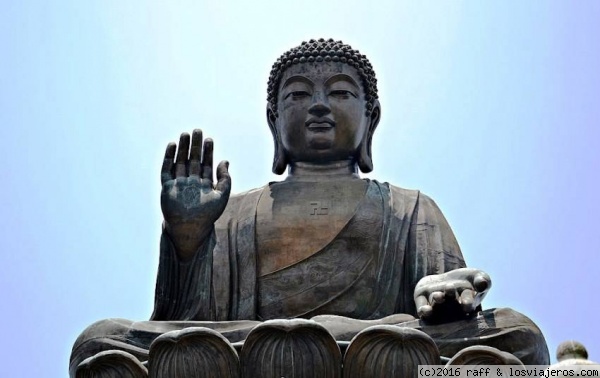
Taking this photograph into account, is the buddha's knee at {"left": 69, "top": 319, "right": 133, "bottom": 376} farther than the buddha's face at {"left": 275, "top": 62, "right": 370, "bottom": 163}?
No

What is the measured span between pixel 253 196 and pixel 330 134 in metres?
0.84

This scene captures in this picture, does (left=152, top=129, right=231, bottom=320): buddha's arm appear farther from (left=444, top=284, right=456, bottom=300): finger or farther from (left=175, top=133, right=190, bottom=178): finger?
(left=444, top=284, right=456, bottom=300): finger

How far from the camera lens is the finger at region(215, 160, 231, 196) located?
568 inches

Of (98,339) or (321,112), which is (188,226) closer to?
(98,339)

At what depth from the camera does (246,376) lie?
12.5 m

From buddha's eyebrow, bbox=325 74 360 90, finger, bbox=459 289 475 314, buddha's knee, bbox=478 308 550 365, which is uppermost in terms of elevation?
buddha's eyebrow, bbox=325 74 360 90

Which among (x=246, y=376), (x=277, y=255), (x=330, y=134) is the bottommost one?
(x=246, y=376)

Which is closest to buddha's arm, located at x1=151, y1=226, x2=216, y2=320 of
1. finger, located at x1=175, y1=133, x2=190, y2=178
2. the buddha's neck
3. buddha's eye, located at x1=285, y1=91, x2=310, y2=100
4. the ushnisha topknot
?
finger, located at x1=175, y1=133, x2=190, y2=178

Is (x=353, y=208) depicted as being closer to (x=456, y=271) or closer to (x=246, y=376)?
(x=456, y=271)

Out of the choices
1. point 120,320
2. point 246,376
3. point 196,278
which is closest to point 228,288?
point 196,278

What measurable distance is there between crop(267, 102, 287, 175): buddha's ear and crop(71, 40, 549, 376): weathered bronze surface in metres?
0.13

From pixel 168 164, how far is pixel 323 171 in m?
1.66

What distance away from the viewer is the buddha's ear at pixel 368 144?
15.8m

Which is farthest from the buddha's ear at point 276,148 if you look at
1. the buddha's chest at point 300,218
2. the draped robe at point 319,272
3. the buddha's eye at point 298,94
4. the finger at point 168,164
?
the finger at point 168,164
